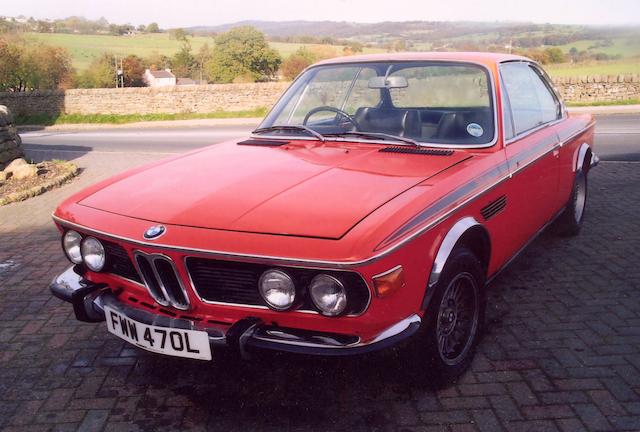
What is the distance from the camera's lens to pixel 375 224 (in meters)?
2.40

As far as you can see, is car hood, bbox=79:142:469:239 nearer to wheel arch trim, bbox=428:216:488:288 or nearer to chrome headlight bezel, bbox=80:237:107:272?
chrome headlight bezel, bbox=80:237:107:272

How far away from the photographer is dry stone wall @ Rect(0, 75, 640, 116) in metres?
28.3

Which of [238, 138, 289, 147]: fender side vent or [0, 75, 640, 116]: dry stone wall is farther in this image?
[0, 75, 640, 116]: dry stone wall

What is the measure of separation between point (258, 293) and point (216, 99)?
2744 cm

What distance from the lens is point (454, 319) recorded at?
9.87 feet

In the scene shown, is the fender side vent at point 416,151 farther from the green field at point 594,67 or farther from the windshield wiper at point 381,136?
the green field at point 594,67

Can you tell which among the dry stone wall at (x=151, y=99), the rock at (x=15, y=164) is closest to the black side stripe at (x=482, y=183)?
the rock at (x=15, y=164)

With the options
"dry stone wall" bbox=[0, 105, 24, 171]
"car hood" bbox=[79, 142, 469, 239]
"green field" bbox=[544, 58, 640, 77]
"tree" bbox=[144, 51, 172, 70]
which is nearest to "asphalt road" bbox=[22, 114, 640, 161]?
"dry stone wall" bbox=[0, 105, 24, 171]

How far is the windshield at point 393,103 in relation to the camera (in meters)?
3.68

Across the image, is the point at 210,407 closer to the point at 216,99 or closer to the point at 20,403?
the point at 20,403

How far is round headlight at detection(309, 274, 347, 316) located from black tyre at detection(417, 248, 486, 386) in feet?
1.62

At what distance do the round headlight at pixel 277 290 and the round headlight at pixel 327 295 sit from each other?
9 cm

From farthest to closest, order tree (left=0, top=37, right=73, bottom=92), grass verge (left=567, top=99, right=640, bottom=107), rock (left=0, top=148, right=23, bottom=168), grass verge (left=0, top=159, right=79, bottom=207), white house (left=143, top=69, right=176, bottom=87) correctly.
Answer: white house (left=143, top=69, right=176, bottom=87)
tree (left=0, top=37, right=73, bottom=92)
grass verge (left=567, top=99, right=640, bottom=107)
rock (left=0, top=148, right=23, bottom=168)
grass verge (left=0, top=159, right=79, bottom=207)

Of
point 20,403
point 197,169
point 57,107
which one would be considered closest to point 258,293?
point 197,169
